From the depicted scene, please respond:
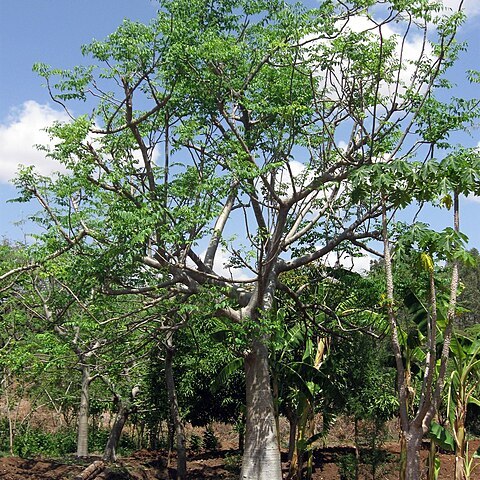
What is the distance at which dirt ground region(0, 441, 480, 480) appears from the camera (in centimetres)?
1219

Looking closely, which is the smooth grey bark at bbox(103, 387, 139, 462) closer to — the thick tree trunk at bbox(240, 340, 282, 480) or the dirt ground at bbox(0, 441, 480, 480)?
the dirt ground at bbox(0, 441, 480, 480)

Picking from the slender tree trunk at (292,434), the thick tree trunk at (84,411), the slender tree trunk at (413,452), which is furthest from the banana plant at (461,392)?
the thick tree trunk at (84,411)

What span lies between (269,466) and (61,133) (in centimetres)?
588

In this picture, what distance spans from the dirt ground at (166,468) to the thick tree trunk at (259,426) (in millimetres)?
3927

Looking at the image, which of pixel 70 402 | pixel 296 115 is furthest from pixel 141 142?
pixel 70 402

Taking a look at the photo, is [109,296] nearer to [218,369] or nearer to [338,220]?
[338,220]

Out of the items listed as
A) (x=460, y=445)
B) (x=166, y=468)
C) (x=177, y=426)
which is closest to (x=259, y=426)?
(x=460, y=445)

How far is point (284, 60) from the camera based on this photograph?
9.57m

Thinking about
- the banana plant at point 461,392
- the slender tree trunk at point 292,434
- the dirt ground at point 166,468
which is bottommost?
the dirt ground at point 166,468

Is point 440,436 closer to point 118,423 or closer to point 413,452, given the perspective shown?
point 413,452

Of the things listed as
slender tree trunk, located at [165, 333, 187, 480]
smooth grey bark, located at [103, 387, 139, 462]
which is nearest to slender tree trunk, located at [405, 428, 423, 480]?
slender tree trunk, located at [165, 333, 187, 480]

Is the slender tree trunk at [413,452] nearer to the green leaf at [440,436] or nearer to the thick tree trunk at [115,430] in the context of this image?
the green leaf at [440,436]

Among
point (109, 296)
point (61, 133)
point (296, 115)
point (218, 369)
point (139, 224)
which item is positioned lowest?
point (218, 369)

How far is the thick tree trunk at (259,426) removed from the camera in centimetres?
973
